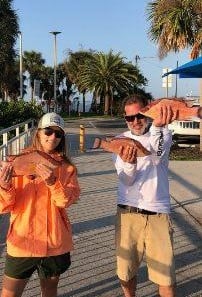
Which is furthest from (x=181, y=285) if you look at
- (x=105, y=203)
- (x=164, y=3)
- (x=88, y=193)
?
(x=164, y=3)

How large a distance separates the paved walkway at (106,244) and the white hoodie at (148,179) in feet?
4.25

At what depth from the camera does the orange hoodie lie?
346 centimetres

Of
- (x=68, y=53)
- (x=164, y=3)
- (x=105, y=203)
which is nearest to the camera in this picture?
(x=105, y=203)

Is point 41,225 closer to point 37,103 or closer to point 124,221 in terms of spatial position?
point 124,221

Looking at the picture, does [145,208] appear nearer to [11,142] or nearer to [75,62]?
[11,142]

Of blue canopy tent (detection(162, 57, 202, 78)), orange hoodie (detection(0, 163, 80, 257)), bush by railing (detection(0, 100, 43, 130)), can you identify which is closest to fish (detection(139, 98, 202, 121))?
orange hoodie (detection(0, 163, 80, 257))

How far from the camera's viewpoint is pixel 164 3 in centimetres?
2009

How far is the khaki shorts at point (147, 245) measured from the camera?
3969mm

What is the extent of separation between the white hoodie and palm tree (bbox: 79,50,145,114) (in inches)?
2238

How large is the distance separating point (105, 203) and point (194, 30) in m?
12.8

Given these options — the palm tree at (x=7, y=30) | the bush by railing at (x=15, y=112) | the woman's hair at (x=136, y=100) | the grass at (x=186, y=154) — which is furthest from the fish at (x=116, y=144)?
the palm tree at (x=7, y=30)

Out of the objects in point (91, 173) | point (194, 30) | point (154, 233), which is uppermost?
point (194, 30)

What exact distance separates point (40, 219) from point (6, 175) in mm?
407

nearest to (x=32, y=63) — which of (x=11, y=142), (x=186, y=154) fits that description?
(x=186, y=154)
